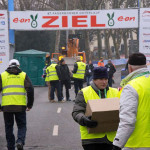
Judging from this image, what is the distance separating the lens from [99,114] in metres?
5.27

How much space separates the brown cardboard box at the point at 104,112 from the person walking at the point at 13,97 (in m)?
3.38

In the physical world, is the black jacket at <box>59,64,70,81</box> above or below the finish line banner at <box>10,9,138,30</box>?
below

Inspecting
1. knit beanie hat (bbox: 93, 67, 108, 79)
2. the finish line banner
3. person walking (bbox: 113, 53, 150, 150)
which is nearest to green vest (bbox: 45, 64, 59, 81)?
the finish line banner

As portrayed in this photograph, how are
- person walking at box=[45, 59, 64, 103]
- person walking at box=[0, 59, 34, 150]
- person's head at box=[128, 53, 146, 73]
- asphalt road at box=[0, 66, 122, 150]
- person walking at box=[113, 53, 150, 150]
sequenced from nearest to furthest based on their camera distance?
person walking at box=[113, 53, 150, 150]
person's head at box=[128, 53, 146, 73]
person walking at box=[0, 59, 34, 150]
asphalt road at box=[0, 66, 122, 150]
person walking at box=[45, 59, 64, 103]

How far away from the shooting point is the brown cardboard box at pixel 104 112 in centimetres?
525

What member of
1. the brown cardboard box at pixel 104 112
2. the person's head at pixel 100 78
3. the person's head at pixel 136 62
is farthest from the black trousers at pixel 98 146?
the person's head at pixel 136 62

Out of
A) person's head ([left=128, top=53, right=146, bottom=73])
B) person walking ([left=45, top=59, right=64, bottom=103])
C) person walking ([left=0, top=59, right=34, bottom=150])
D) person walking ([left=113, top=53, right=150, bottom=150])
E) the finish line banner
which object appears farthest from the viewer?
the finish line banner

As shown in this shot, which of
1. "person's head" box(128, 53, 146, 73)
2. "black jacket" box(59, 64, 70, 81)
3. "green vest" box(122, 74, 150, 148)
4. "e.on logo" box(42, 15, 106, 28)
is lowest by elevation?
"black jacket" box(59, 64, 70, 81)

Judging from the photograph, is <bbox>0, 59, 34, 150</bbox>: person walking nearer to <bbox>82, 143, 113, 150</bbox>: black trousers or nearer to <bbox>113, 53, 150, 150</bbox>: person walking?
<bbox>82, 143, 113, 150</bbox>: black trousers

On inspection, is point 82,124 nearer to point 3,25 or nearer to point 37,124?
point 37,124

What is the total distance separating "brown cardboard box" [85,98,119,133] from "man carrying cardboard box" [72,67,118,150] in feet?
0.26

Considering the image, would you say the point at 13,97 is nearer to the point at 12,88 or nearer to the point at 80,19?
the point at 12,88

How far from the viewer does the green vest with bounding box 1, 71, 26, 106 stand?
8680mm

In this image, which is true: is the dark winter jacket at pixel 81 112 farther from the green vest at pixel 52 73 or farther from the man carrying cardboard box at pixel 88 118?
the green vest at pixel 52 73
